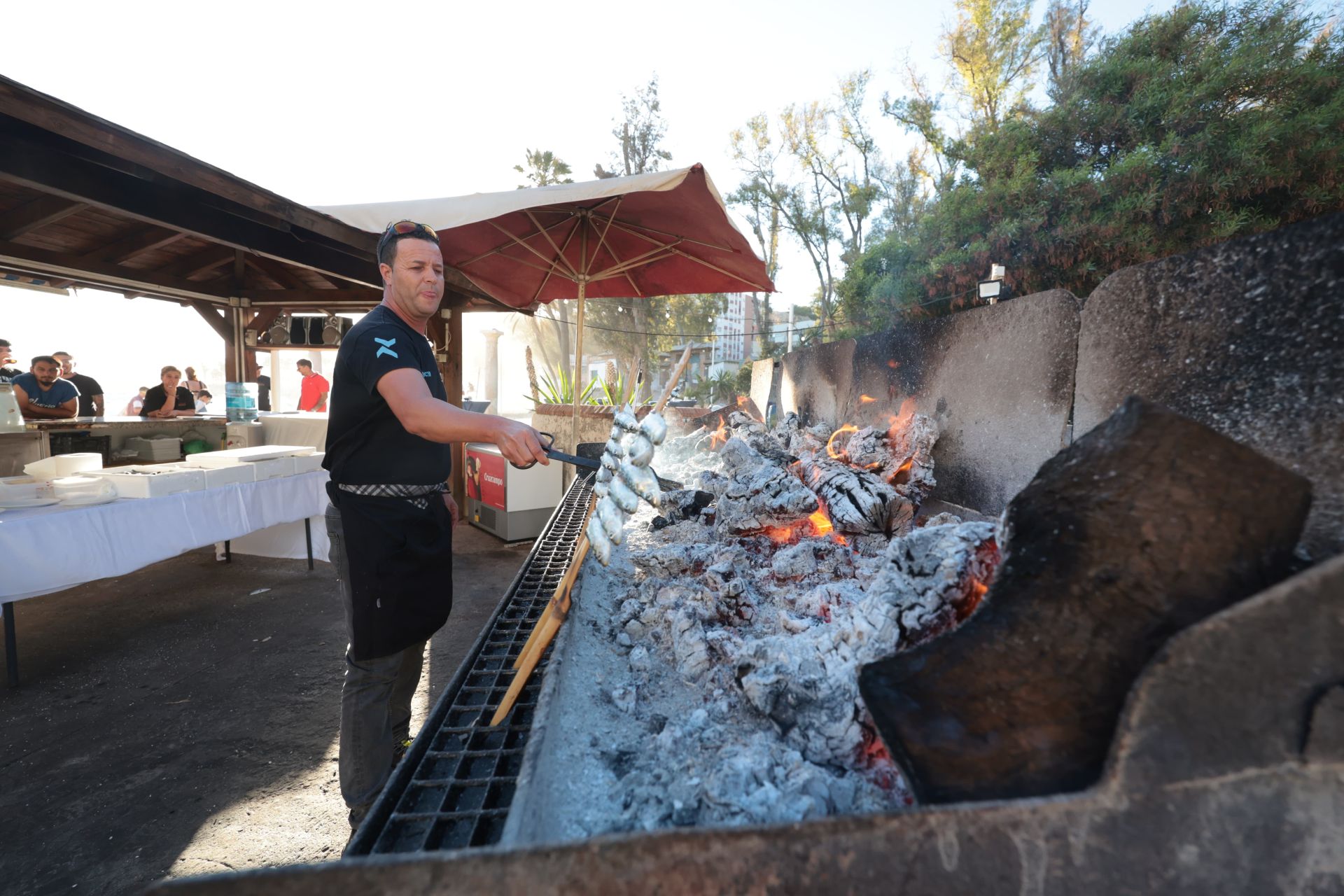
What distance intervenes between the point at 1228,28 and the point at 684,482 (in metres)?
17.3

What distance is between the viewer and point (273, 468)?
183 inches

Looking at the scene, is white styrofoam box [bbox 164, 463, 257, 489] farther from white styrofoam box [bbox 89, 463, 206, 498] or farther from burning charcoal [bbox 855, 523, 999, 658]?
burning charcoal [bbox 855, 523, 999, 658]

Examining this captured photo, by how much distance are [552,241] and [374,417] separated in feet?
10.1

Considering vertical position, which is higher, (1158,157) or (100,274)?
(1158,157)

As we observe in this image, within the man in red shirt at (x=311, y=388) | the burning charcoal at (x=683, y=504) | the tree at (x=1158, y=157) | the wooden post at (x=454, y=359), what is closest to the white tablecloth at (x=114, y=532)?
the wooden post at (x=454, y=359)

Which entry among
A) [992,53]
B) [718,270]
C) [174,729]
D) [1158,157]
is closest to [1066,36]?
[992,53]

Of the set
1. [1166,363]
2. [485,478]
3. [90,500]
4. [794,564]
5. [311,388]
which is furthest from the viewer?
[311,388]

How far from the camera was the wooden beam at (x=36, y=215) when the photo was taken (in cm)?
460

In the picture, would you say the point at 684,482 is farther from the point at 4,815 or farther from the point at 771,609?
the point at 4,815

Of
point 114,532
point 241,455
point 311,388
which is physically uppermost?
point 311,388

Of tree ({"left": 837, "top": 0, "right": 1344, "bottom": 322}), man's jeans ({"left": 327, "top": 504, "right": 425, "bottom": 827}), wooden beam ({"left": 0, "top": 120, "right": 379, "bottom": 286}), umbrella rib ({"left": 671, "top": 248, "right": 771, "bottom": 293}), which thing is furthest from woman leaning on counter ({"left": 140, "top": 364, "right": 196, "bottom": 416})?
tree ({"left": 837, "top": 0, "right": 1344, "bottom": 322})

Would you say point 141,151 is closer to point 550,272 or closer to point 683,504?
point 550,272

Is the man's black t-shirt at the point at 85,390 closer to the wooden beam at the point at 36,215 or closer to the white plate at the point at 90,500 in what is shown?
the wooden beam at the point at 36,215

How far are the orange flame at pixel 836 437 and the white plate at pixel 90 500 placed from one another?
4.70 meters
